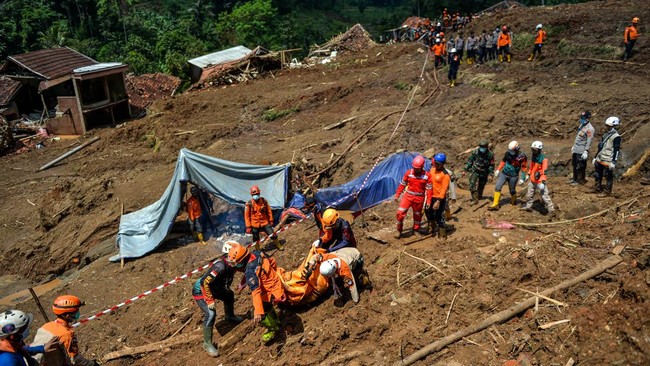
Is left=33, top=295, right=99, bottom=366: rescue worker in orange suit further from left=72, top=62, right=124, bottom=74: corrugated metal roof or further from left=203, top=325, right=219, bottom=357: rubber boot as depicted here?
left=72, top=62, right=124, bottom=74: corrugated metal roof

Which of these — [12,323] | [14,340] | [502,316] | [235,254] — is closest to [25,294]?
[14,340]

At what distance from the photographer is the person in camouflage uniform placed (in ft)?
28.9

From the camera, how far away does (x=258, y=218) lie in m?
9.36

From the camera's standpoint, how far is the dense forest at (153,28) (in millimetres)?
27625

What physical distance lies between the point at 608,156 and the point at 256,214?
6820mm

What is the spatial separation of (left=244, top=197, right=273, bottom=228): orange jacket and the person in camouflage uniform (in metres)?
4.22

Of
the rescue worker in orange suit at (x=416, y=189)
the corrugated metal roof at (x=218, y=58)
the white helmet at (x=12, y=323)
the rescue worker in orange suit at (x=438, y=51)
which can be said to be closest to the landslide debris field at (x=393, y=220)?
the rescue worker in orange suit at (x=416, y=189)

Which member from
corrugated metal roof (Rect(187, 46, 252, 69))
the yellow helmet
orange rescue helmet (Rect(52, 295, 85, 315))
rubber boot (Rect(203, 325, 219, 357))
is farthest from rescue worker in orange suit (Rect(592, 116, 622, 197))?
corrugated metal roof (Rect(187, 46, 252, 69))

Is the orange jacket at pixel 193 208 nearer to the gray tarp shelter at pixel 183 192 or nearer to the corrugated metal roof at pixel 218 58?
the gray tarp shelter at pixel 183 192

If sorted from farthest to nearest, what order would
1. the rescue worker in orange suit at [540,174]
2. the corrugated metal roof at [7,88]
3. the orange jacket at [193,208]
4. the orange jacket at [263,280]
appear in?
the corrugated metal roof at [7,88] → the orange jacket at [193,208] → the rescue worker in orange suit at [540,174] → the orange jacket at [263,280]

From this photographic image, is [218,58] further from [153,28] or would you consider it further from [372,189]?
[372,189]

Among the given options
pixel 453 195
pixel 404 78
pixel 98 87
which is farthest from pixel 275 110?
pixel 453 195

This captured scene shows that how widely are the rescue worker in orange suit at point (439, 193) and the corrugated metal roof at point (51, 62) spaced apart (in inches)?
760

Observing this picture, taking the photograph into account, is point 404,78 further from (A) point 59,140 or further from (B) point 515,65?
(A) point 59,140
